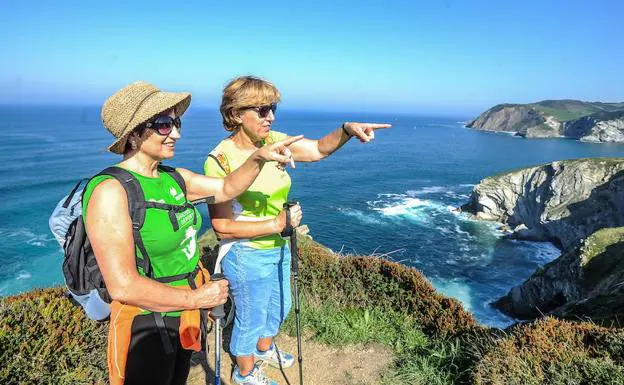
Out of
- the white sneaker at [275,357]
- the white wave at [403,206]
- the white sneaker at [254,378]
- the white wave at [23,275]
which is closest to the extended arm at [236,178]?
the white sneaker at [254,378]

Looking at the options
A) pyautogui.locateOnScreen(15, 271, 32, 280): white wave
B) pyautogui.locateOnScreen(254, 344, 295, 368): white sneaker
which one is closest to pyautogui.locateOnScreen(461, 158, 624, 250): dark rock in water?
pyautogui.locateOnScreen(254, 344, 295, 368): white sneaker

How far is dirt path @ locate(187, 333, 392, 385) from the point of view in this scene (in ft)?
16.4

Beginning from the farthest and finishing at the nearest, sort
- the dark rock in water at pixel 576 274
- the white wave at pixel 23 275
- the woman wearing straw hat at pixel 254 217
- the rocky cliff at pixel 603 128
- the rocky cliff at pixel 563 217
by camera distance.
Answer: the rocky cliff at pixel 603 128
the white wave at pixel 23 275
the rocky cliff at pixel 563 217
the dark rock in water at pixel 576 274
the woman wearing straw hat at pixel 254 217

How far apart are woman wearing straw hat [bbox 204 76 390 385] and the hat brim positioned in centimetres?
79

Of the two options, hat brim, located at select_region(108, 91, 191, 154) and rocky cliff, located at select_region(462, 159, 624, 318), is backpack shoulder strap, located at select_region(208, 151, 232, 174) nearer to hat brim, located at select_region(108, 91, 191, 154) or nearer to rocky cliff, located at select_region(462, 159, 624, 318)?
hat brim, located at select_region(108, 91, 191, 154)

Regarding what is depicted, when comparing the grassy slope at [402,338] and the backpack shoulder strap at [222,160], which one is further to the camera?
the grassy slope at [402,338]

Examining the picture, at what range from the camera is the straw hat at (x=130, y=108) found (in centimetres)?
258

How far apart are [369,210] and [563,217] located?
77.5 feet

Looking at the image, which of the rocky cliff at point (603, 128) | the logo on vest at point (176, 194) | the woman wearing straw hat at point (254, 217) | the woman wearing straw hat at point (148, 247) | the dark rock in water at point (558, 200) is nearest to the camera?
the woman wearing straw hat at point (148, 247)

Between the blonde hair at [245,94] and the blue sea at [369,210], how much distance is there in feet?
19.5

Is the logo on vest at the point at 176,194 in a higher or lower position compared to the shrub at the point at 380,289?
higher

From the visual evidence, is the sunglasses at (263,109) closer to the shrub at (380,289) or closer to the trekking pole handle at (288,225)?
the trekking pole handle at (288,225)

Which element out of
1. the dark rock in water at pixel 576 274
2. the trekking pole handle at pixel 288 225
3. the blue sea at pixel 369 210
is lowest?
the blue sea at pixel 369 210

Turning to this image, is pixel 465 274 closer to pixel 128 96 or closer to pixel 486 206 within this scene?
pixel 486 206
